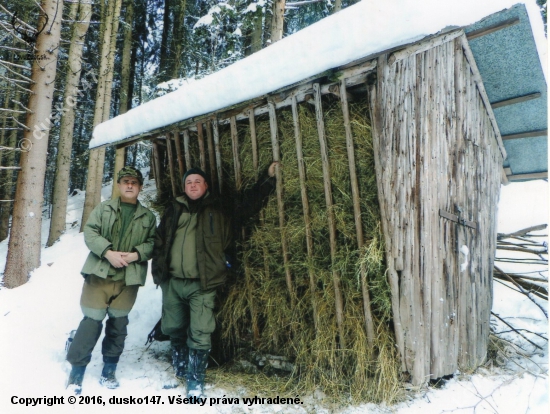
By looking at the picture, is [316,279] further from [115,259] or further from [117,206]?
[117,206]

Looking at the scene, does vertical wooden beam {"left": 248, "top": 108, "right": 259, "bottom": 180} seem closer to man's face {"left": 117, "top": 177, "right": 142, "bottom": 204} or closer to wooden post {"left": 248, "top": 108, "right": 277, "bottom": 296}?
wooden post {"left": 248, "top": 108, "right": 277, "bottom": 296}

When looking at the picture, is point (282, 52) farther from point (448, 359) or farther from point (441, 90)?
point (448, 359)

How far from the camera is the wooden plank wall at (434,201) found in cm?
286

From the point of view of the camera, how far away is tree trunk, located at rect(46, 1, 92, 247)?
7680 millimetres

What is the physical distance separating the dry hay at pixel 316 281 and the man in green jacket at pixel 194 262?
0.93ft

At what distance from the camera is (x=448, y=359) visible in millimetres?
3328

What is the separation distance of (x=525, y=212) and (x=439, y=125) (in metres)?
7.80

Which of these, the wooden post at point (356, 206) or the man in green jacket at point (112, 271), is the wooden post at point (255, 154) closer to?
the wooden post at point (356, 206)

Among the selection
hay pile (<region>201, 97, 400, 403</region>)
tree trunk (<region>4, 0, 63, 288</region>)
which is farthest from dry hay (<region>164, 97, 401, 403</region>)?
tree trunk (<region>4, 0, 63, 288</region>)

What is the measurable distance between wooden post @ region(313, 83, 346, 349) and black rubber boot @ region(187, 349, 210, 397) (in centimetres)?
127

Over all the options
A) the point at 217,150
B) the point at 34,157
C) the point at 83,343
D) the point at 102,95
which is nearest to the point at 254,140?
the point at 217,150

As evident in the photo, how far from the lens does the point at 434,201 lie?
3.26m

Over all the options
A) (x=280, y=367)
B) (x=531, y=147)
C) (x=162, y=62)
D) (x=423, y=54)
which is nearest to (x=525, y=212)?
(x=531, y=147)

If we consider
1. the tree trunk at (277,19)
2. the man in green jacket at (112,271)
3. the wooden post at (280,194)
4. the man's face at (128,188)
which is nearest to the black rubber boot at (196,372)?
the man in green jacket at (112,271)
